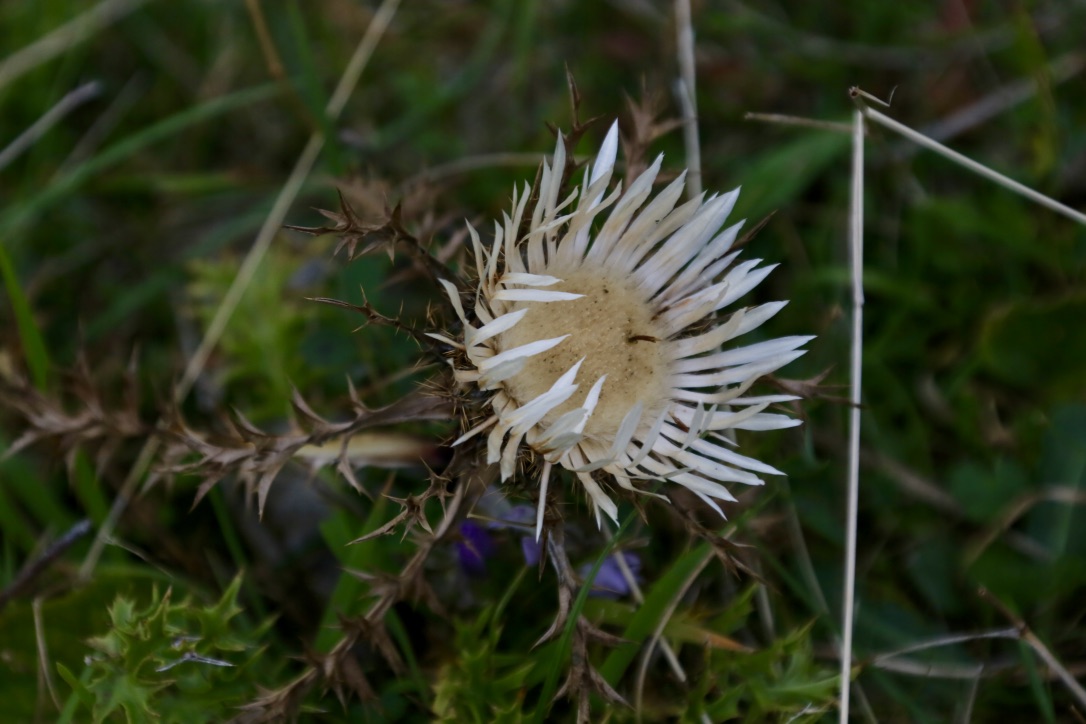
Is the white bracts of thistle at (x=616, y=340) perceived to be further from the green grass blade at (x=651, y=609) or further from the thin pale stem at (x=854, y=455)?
the thin pale stem at (x=854, y=455)

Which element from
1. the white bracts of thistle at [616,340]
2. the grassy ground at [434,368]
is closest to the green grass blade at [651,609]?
the grassy ground at [434,368]

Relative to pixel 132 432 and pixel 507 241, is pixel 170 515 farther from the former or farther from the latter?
pixel 507 241

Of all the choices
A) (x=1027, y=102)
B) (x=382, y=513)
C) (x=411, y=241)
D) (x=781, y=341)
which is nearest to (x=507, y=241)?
(x=411, y=241)

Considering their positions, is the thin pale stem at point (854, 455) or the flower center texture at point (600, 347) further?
the thin pale stem at point (854, 455)

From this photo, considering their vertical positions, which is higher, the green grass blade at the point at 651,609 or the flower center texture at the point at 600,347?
the flower center texture at the point at 600,347

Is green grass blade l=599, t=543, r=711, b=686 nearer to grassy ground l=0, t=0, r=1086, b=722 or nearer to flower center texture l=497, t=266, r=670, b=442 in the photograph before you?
grassy ground l=0, t=0, r=1086, b=722

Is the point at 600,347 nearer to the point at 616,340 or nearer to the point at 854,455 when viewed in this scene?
the point at 616,340
